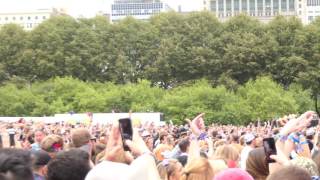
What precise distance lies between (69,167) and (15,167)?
917mm

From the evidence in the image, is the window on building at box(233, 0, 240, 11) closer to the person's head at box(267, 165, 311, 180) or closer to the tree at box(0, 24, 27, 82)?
the tree at box(0, 24, 27, 82)

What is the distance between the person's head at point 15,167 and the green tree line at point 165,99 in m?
49.0

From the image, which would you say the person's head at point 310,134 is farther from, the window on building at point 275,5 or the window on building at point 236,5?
the window on building at point 236,5

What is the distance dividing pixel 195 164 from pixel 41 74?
200 ft

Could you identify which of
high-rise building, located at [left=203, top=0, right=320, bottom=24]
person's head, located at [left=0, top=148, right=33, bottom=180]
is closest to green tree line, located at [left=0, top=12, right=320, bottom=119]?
person's head, located at [left=0, top=148, right=33, bottom=180]

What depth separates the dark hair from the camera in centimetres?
→ 499

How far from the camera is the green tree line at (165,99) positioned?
178ft

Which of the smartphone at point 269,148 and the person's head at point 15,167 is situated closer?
the person's head at point 15,167

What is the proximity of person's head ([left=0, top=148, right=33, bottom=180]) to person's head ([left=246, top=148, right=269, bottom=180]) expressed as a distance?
2471 millimetres

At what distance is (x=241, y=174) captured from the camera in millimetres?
4418

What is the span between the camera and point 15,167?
414 centimetres

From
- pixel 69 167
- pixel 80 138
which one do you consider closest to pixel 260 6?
pixel 80 138

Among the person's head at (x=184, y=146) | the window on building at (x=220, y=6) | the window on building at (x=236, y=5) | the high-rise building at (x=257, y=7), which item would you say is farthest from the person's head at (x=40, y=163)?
the window on building at (x=236, y=5)

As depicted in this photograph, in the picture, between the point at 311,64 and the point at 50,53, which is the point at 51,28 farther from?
the point at 311,64
